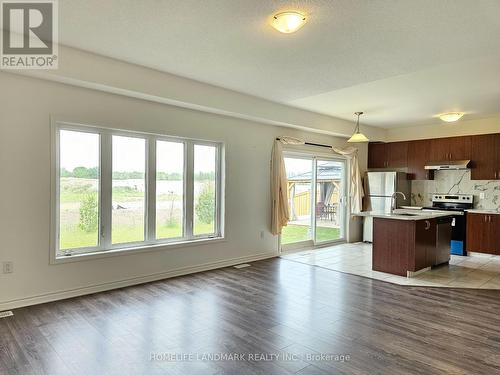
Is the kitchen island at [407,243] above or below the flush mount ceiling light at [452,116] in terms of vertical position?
below

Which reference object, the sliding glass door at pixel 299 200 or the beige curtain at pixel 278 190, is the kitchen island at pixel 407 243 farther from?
the sliding glass door at pixel 299 200

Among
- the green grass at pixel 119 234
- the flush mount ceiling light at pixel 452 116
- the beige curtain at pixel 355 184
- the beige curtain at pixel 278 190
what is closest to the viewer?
the green grass at pixel 119 234

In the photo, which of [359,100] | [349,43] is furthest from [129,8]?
[359,100]

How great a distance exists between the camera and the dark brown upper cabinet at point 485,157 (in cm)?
633

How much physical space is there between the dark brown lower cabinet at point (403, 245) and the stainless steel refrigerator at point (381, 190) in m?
2.23

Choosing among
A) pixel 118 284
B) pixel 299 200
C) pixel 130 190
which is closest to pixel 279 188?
pixel 299 200

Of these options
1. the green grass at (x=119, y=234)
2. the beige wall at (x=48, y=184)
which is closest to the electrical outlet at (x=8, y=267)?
the beige wall at (x=48, y=184)

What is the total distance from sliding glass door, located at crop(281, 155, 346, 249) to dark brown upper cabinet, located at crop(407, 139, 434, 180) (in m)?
1.47

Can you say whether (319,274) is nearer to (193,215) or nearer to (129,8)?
(193,215)

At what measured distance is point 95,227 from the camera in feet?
13.7

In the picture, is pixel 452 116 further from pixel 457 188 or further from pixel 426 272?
pixel 426 272

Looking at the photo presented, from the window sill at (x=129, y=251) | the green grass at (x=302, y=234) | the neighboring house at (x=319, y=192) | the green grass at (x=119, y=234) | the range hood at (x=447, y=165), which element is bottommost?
the green grass at (x=302, y=234)

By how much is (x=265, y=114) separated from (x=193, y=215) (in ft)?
6.53

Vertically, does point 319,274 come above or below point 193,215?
below
